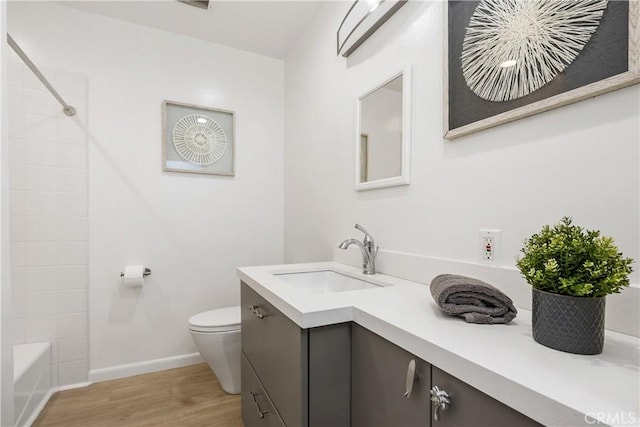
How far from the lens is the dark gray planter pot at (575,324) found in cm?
58

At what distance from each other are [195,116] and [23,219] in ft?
4.05

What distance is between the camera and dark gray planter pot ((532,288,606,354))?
0.58m

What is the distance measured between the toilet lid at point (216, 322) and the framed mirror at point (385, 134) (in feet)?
3.67

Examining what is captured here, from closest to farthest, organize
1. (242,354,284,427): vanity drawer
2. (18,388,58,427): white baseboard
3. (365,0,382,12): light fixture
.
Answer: (242,354,284,427): vanity drawer
(365,0,382,12): light fixture
(18,388,58,427): white baseboard

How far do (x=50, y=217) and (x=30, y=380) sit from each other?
0.92m

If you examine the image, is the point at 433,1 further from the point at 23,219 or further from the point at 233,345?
the point at 23,219

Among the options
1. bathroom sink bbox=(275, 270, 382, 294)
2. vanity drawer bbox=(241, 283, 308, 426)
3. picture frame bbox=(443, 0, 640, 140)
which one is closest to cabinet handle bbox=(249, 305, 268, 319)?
vanity drawer bbox=(241, 283, 308, 426)

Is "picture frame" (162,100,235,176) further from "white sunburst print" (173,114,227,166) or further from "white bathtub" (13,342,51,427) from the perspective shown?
"white bathtub" (13,342,51,427)

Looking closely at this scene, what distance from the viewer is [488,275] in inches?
39.0

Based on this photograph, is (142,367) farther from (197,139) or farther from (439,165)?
(439,165)

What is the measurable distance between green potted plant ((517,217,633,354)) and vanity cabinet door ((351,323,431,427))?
10.2 inches

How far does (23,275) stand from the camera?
6.22 feet

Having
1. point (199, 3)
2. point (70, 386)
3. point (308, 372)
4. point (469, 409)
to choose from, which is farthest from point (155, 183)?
Result: point (469, 409)

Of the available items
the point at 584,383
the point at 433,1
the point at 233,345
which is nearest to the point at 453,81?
the point at 433,1
